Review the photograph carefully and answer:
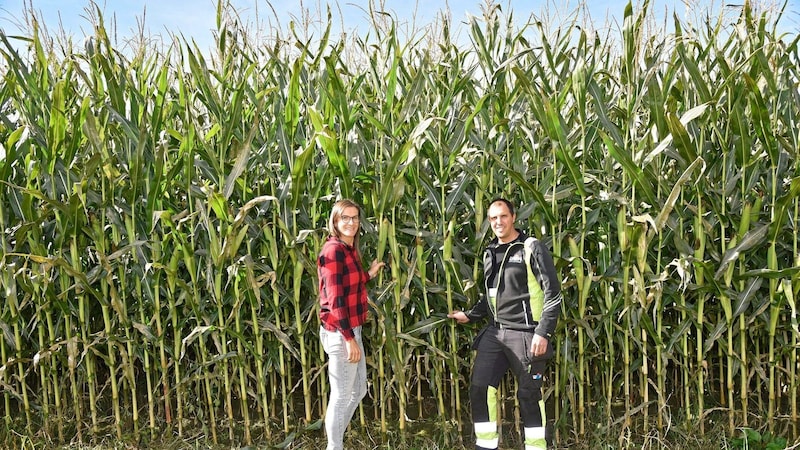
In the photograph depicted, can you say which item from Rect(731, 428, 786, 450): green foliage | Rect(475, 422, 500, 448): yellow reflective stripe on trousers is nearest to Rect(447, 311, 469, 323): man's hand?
Rect(475, 422, 500, 448): yellow reflective stripe on trousers

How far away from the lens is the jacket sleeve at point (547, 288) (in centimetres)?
335

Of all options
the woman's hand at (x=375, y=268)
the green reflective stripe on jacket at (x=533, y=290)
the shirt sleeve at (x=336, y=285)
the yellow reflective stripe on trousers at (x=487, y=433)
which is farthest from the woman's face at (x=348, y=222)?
the yellow reflective stripe on trousers at (x=487, y=433)

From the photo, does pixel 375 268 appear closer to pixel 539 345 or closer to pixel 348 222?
pixel 348 222

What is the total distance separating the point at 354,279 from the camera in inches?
138

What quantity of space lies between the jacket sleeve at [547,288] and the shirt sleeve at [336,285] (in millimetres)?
922

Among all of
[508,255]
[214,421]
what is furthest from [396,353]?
[214,421]

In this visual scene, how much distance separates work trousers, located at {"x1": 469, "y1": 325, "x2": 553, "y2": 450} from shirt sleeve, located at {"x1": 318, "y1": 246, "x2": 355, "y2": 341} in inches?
28.0

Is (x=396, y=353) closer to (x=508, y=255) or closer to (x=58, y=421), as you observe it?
(x=508, y=255)

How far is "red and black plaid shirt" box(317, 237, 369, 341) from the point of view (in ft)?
11.1

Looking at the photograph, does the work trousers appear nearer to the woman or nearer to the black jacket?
the black jacket

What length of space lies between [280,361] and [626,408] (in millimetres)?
1958

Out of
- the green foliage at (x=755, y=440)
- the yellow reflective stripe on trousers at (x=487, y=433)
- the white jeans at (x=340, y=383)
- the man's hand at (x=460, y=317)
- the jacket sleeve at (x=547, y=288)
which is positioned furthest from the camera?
the green foliage at (x=755, y=440)

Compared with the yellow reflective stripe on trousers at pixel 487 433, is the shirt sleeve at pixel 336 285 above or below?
above

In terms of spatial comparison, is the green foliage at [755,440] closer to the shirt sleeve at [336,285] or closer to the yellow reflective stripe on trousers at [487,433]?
the yellow reflective stripe on trousers at [487,433]
